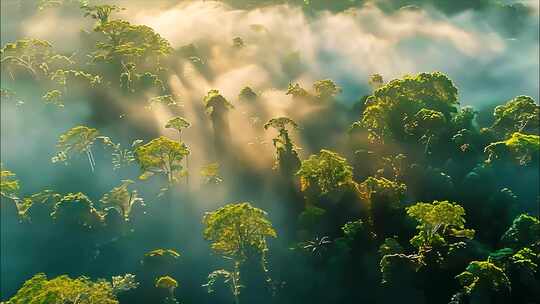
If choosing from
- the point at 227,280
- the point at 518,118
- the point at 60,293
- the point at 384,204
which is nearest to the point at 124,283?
the point at 227,280

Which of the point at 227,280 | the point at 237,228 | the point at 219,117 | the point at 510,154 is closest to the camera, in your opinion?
the point at 237,228

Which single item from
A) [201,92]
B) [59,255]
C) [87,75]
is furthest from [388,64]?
[59,255]

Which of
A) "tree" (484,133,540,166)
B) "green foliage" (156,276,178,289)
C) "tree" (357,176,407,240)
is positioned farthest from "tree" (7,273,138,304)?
"tree" (484,133,540,166)

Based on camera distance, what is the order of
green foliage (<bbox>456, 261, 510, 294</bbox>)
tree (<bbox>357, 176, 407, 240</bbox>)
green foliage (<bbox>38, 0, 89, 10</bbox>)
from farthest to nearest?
green foliage (<bbox>38, 0, 89, 10</bbox>)
tree (<bbox>357, 176, 407, 240</bbox>)
green foliage (<bbox>456, 261, 510, 294</bbox>)

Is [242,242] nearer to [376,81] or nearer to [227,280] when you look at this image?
[227,280]

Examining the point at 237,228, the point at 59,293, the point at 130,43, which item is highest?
the point at 130,43

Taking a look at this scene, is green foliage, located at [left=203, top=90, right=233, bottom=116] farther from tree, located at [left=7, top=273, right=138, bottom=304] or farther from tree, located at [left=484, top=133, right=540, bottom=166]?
tree, located at [left=484, top=133, right=540, bottom=166]

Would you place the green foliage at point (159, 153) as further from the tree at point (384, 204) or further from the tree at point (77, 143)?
the tree at point (384, 204)
